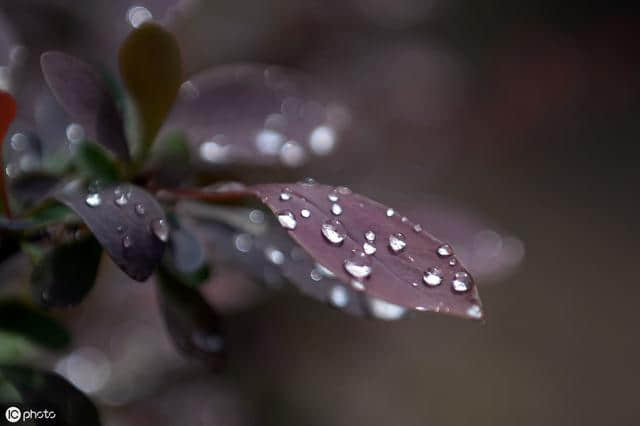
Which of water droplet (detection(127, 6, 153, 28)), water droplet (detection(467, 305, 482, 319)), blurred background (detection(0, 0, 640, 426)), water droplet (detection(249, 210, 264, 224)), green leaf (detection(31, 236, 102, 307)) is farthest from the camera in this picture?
blurred background (detection(0, 0, 640, 426))

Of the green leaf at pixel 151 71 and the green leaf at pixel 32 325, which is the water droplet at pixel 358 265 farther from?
the green leaf at pixel 32 325

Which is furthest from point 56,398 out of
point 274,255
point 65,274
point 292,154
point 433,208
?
point 433,208

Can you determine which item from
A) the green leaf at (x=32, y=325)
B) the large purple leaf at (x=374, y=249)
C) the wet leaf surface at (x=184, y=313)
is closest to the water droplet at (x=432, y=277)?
the large purple leaf at (x=374, y=249)

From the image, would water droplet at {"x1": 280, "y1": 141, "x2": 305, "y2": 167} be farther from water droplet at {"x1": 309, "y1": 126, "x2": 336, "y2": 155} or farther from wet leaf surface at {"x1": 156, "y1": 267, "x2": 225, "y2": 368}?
wet leaf surface at {"x1": 156, "y1": 267, "x2": 225, "y2": 368}

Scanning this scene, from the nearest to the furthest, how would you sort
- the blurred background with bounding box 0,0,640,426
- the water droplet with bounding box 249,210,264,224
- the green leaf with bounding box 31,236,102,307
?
the green leaf with bounding box 31,236,102,307, the water droplet with bounding box 249,210,264,224, the blurred background with bounding box 0,0,640,426

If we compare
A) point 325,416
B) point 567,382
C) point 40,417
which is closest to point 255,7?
point 40,417

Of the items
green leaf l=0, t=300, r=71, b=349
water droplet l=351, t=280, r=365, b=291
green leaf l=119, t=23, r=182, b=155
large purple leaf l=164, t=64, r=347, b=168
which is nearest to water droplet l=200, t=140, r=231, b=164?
large purple leaf l=164, t=64, r=347, b=168

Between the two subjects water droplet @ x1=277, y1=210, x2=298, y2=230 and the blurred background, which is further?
the blurred background
